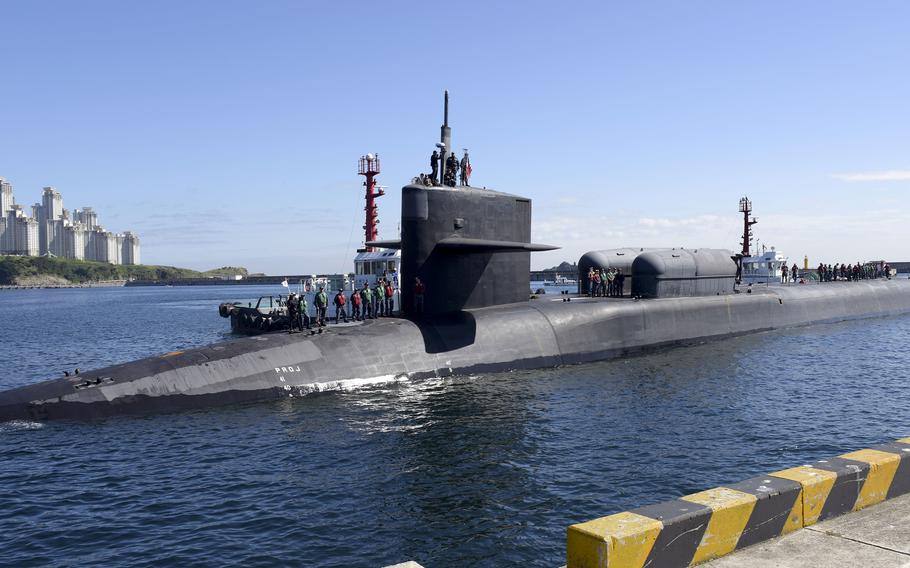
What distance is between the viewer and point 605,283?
104 ft

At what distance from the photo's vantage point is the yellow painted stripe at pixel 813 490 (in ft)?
22.1

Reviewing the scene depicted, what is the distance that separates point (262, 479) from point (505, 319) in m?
11.8

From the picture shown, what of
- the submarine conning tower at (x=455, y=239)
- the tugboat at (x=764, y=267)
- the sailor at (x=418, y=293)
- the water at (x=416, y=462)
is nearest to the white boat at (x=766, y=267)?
the tugboat at (x=764, y=267)

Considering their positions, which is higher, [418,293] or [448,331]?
[418,293]

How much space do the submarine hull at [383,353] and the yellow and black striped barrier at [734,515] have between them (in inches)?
545

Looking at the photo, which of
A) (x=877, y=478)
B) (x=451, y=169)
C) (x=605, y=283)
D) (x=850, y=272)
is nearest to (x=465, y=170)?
(x=451, y=169)

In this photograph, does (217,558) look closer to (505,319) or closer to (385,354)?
(385,354)

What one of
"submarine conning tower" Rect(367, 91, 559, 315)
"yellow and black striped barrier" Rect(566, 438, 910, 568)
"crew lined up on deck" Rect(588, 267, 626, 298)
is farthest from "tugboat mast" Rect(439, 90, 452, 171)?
"yellow and black striped barrier" Rect(566, 438, 910, 568)

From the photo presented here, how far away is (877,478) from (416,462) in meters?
8.28

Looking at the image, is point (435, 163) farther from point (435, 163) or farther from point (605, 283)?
point (605, 283)

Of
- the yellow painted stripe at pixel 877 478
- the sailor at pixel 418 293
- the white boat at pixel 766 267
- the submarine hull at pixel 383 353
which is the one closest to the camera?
the yellow painted stripe at pixel 877 478

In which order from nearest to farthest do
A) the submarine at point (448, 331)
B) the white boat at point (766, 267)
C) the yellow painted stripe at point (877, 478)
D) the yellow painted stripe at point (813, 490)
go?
the yellow painted stripe at point (813, 490) < the yellow painted stripe at point (877, 478) < the submarine at point (448, 331) < the white boat at point (766, 267)

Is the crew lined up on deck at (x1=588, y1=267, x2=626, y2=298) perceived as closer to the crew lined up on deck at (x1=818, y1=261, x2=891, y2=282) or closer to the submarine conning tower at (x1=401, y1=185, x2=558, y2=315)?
the submarine conning tower at (x1=401, y1=185, x2=558, y2=315)

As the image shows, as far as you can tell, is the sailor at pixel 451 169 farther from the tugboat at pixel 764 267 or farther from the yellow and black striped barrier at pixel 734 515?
the tugboat at pixel 764 267
